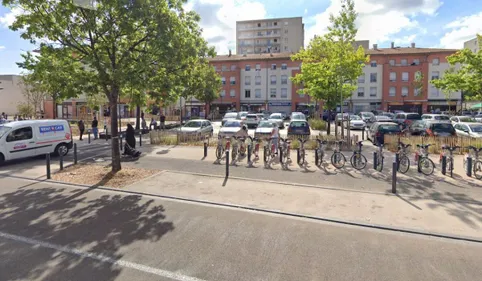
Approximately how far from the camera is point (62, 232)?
502 cm

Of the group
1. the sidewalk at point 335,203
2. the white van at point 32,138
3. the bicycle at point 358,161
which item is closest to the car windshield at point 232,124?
the white van at point 32,138

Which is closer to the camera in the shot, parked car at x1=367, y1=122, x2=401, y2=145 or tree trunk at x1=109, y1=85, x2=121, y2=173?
tree trunk at x1=109, y1=85, x2=121, y2=173

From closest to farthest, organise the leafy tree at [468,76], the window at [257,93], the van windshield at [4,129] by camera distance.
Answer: the van windshield at [4,129], the leafy tree at [468,76], the window at [257,93]

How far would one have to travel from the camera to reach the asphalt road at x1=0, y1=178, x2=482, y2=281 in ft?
12.3

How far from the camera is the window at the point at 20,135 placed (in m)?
11.4

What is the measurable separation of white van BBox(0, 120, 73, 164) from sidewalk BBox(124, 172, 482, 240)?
627 centimetres

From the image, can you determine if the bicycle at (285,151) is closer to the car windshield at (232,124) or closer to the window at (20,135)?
the car windshield at (232,124)

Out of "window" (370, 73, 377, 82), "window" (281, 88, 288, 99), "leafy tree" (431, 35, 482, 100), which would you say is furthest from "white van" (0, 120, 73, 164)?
"window" (370, 73, 377, 82)

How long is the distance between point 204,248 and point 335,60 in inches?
527

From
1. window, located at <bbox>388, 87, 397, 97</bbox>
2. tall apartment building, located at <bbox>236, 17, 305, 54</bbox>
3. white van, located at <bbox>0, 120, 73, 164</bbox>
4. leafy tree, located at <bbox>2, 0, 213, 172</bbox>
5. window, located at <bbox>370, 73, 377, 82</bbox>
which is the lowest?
white van, located at <bbox>0, 120, 73, 164</bbox>

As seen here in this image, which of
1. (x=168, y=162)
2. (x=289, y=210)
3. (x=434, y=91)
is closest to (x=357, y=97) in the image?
(x=434, y=91)

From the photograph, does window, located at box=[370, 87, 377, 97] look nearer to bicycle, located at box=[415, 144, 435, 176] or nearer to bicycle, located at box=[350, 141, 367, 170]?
bicycle, located at box=[415, 144, 435, 176]

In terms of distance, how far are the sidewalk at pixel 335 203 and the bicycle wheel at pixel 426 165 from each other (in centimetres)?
271

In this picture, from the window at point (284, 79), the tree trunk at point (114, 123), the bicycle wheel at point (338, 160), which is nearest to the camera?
the tree trunk at point (114, 123)
